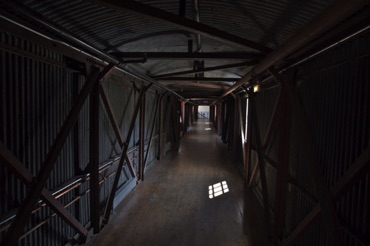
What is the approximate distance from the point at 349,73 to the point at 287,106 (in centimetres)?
145

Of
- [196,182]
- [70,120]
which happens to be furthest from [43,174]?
[196,182]

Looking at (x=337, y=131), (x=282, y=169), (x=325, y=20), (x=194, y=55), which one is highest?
(x=194, y=55)

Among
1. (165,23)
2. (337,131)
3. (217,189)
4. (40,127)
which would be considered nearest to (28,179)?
(40,127)

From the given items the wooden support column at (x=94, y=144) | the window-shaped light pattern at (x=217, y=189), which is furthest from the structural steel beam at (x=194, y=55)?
the window-shaped light pattern at (x=217, y=189)

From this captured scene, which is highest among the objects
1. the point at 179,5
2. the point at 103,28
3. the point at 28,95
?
the point at 179,5

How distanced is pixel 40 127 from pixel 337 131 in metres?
3.94

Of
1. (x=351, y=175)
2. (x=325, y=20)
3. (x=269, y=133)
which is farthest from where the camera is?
(x=269, y=133)

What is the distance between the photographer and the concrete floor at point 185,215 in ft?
13.4

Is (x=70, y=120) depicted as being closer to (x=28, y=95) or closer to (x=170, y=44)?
(x=28, y=95)

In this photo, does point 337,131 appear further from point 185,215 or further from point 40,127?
point 40,127

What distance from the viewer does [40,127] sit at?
9.77 feet

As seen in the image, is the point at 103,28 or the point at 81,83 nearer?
the point at 103,28

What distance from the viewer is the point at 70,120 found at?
3061 millimetres

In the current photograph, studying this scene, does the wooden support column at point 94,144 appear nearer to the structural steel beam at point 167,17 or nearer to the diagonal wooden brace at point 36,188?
the diagonal wooden brace at point 36,188
